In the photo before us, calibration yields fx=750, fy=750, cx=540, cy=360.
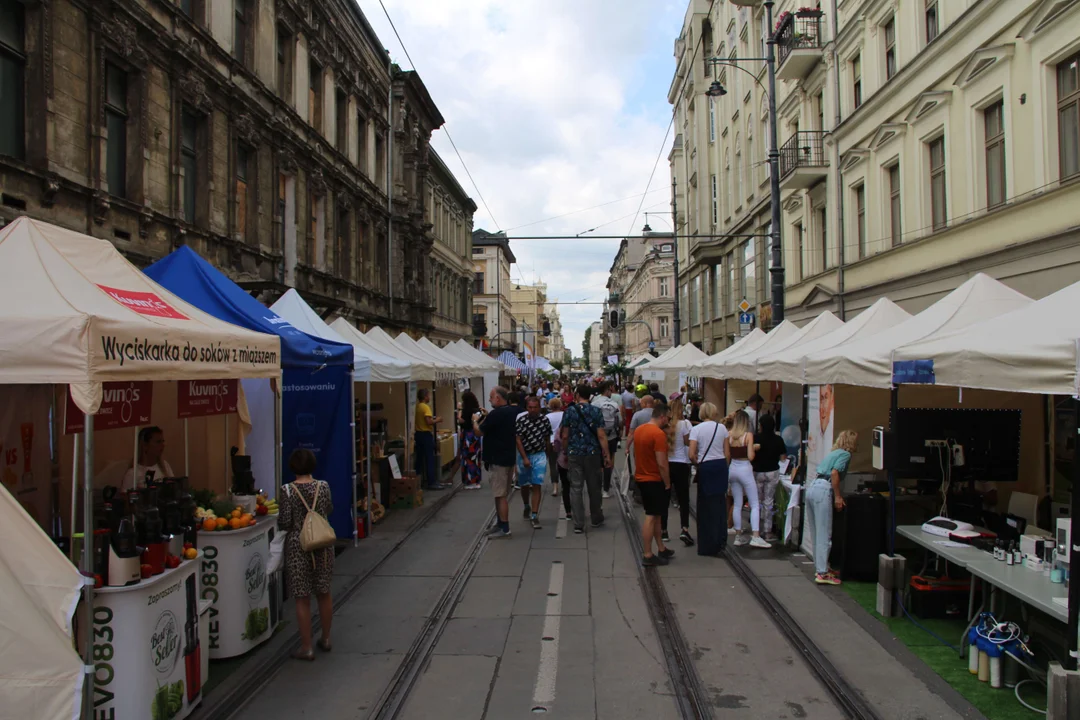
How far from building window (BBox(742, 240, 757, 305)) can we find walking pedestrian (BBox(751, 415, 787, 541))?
788 inches

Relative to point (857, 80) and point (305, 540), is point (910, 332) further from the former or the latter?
point (857, 80)

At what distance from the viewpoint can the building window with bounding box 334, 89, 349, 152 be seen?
24638mm

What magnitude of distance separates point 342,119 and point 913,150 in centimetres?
1741

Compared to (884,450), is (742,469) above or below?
below

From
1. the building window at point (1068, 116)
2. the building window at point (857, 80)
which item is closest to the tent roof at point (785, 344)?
the building window at point (1068, 116)

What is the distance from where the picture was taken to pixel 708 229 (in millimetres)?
38906

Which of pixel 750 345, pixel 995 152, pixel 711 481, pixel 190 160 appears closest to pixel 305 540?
pixel 711 481

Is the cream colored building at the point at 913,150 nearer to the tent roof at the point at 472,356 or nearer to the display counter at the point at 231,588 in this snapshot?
the tent roof at the point at 472,356

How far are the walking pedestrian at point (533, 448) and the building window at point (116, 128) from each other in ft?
26.0

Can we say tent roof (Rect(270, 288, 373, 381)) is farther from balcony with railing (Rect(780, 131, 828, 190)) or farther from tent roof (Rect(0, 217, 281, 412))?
balcony with railing (Rect(780, 131, 828, 190))

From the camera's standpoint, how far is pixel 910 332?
27.2 ft

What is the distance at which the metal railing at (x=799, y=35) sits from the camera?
68.6ft

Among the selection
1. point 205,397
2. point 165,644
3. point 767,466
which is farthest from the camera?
point 767,466

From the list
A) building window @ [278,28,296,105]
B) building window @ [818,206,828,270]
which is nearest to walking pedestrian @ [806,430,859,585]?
building window @ [818,206,828,270]
